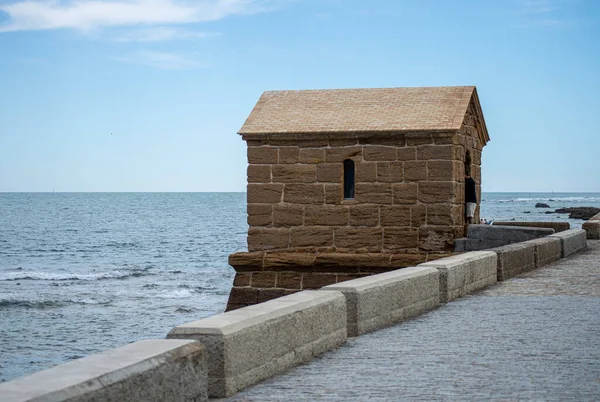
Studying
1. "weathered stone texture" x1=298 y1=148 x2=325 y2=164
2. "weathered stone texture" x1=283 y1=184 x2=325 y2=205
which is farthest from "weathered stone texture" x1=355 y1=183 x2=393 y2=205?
"weathered stone texture" x1=298 y1=148 x2=325 y2=164

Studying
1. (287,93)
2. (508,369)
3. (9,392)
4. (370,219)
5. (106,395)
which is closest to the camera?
(9,392)

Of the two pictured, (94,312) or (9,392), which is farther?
(94,312)

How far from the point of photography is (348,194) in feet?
68.5

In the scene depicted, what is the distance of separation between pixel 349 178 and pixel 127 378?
51.6ft

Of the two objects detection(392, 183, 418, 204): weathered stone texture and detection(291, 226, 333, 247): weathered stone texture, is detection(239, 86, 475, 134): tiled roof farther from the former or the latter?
detection(291, 226, 333, 247): weathered stone texture

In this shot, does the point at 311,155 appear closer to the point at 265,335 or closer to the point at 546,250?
the point at 546,250

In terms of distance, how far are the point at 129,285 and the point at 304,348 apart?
36.9 meters

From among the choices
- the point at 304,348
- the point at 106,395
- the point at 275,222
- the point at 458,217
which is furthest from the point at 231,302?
the point at 106,395

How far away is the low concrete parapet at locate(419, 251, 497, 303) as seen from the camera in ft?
39.1

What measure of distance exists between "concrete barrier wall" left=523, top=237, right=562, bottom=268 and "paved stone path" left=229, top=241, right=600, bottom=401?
220 inches

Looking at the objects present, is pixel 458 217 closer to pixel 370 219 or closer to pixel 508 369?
pixel 370 219

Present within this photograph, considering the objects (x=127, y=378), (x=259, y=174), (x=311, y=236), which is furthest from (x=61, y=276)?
(x=127, y=378)

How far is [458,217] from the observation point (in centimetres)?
2094

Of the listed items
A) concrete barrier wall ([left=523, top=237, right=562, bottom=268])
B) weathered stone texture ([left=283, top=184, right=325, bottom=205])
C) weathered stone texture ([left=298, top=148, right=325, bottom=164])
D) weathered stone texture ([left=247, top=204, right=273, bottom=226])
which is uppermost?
weathered stone texture ([left=298, top=148, right=325, bottom=164])
